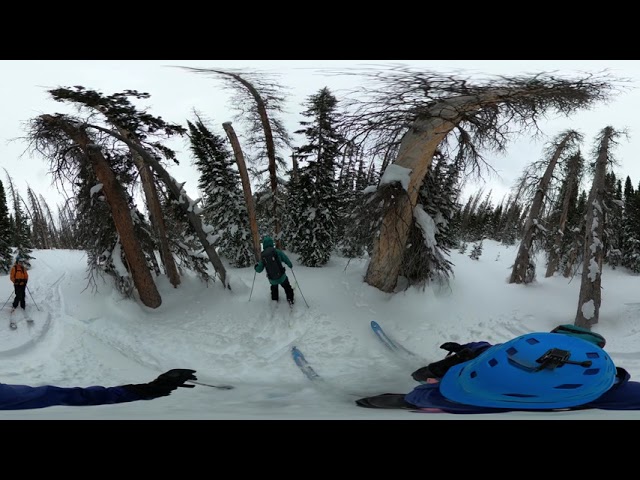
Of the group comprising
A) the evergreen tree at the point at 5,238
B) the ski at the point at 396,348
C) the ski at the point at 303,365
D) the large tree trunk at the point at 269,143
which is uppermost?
the large tree trunk at the point at 269,143

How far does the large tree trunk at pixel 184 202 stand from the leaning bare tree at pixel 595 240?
7.77 ft

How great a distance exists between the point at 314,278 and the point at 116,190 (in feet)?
6.78

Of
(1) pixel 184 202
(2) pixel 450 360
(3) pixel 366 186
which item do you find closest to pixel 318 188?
(3) pixel 366 186

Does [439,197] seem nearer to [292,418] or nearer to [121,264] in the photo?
[292,418]

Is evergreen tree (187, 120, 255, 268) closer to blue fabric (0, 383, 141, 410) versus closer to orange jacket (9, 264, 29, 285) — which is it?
orange jacket (9, 264, 29, 285)

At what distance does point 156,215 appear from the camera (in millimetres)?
3051

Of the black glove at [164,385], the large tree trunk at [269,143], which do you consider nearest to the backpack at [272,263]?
the large tree trunk at [269,143]

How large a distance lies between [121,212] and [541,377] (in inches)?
135

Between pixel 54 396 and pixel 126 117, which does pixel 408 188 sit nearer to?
pixel 126 117

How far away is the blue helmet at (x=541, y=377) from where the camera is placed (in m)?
0.93

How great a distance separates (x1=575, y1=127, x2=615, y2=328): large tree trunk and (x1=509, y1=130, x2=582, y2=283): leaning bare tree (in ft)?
0.52

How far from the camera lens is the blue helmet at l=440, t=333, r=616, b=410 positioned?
0.93m

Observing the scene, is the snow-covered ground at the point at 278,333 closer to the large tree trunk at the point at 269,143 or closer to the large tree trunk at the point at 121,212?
the large tree trunk at the point at 121,212

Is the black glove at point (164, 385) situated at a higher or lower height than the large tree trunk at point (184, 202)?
lower
